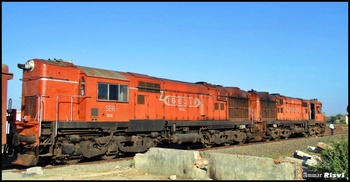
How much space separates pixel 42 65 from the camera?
40.7 ft

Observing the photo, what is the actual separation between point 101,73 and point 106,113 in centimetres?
169

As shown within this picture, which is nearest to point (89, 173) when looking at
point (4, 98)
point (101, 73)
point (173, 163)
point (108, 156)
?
point (173, 163)

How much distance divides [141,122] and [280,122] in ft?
50.9

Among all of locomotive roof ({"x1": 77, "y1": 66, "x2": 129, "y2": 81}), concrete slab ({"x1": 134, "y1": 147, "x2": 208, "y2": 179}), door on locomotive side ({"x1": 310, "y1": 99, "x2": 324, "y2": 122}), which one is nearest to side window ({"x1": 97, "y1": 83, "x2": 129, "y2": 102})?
locomotive roof ({"x1": 77, "y1": 66, "x2": 129, "y2": 81})

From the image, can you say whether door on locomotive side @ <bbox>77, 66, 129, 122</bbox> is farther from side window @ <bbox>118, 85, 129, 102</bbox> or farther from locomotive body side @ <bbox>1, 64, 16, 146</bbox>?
locomotive body side @ <bbox>1, 64, 16, 146</bbox>

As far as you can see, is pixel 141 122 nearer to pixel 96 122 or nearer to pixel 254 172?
pixel 96 122

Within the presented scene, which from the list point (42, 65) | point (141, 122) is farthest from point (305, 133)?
point (42, 65)

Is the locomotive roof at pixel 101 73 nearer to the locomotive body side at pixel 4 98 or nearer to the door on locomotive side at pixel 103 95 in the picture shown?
the door on locomotive side at pixel 103 95

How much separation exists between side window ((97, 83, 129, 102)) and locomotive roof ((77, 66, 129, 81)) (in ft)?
1.23

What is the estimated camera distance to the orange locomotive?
12.0 meters

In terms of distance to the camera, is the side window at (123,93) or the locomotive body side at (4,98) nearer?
the locomotive body side at (4,98)

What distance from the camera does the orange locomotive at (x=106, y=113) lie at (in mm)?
11988

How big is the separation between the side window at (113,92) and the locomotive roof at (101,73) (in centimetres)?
37

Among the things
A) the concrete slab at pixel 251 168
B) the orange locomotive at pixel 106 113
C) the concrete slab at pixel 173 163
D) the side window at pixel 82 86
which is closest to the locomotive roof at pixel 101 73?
the orange locomotive at pixel 106 113
